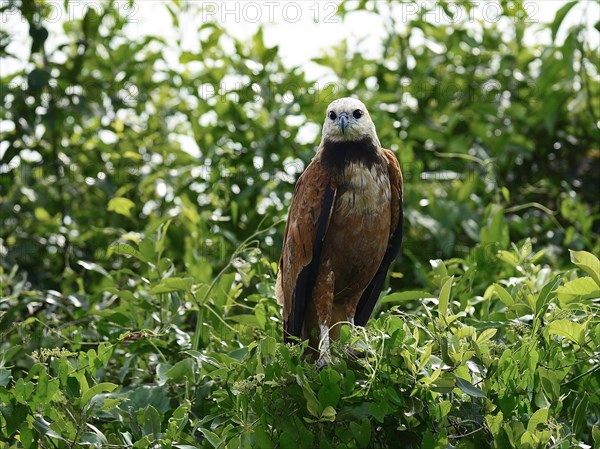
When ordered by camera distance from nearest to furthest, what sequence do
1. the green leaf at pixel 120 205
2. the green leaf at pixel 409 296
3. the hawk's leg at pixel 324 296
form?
the green leaf at pixel 409 296, the hawk's leg at pixel 324 296, the green leaf at pixel 120 205

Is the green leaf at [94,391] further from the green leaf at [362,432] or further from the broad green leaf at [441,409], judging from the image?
the broad green leaf at [441,409]

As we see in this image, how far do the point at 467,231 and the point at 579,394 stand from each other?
94.1 inches

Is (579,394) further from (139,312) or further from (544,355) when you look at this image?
(139,312)

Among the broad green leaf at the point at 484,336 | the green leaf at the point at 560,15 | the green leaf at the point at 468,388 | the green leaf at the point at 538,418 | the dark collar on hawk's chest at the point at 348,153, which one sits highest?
the green leaf at the point at 560,15

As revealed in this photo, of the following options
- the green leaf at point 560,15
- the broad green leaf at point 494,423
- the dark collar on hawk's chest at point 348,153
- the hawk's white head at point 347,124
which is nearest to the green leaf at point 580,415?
the broad green leaf at point 494,423

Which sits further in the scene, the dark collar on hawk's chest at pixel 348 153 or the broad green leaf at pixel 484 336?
the dark collar on hawk's chest at pixel 348 153

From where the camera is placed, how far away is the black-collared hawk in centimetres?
463

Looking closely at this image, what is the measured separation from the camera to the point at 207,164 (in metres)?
6.58

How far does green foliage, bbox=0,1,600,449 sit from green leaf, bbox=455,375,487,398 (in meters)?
0.01

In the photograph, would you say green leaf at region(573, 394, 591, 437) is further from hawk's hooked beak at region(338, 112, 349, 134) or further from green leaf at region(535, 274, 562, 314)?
hawk's hooked beak at region(338, 112, 349, 134)

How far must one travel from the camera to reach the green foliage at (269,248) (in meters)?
3.63

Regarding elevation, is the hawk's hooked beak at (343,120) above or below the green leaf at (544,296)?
above

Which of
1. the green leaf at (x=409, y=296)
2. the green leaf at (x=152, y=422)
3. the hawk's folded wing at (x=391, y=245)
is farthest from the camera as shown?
the hawk's folded wing at (x=391, y=245)

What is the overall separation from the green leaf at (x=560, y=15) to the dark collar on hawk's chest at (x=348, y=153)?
2.11 m
